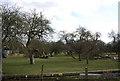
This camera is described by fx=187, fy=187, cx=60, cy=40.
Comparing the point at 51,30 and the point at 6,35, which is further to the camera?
the point at 51,30

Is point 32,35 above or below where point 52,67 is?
above

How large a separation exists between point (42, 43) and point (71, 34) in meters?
22.0

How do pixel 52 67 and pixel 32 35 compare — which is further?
pixel 32 35

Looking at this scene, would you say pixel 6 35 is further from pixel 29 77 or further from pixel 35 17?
pixel 35 17

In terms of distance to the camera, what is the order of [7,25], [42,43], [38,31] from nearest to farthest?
[7,25]
[42,43]
[38,31]

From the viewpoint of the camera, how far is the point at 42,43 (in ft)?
82.0

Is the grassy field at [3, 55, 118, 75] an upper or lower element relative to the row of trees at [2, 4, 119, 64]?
lower

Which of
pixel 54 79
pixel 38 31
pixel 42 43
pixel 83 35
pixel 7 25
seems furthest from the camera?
pixel 83 35

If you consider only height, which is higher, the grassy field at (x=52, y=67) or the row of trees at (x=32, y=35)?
the row of trees at (x=32, y=35)

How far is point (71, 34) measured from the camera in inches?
1825

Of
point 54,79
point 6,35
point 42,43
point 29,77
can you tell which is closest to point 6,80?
point 29,77

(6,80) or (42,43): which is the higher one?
(42,43)

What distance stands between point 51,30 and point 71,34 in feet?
62.1

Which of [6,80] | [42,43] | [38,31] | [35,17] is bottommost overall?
[6,80]
